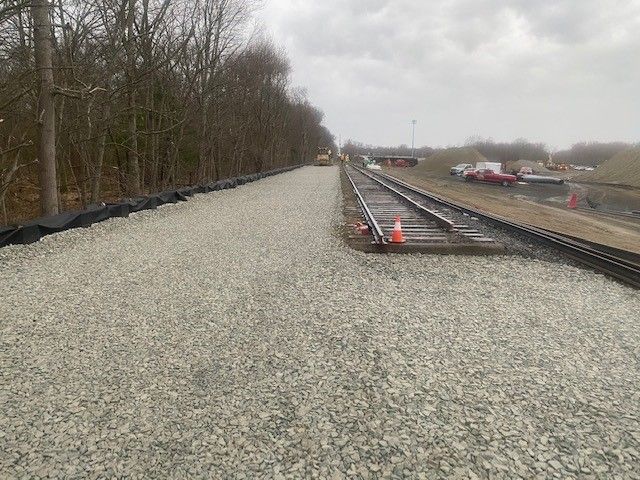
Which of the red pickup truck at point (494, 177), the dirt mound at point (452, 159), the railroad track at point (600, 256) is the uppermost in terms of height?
the dirt mound at point (452, 159)

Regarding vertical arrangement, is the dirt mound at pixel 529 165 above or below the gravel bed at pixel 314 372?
above

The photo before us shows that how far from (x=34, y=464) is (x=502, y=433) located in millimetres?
3181

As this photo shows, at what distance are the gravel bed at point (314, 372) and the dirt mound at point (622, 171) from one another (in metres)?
45.2

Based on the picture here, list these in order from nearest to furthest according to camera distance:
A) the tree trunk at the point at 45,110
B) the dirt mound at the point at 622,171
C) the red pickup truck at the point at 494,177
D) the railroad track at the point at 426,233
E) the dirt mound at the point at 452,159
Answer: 1. the railroad track at the point at 426,233
2. the tree trunk at the point at 45,110
3. the red pickup truck at the point at 494,177
4. the dirt mound at the point at 622,171
5. the dirt mound at the point at 452,159

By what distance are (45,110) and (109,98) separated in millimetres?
2584

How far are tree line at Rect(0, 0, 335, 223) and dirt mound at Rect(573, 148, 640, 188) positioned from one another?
1571 inches

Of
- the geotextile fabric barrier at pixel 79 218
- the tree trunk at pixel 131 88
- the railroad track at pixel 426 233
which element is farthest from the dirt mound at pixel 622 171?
the tree trunk at pixel 131 88

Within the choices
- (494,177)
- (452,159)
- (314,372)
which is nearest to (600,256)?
(314,372)

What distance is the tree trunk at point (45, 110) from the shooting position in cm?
1007

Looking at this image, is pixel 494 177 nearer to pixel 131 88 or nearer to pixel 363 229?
pixel 363 229

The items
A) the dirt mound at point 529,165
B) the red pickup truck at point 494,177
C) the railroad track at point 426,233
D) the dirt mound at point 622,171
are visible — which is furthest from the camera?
the dirt mound at point 529,165

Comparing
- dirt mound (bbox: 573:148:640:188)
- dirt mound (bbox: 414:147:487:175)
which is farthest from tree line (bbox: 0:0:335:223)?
dirt mound (bbox: 414:147:487:175)

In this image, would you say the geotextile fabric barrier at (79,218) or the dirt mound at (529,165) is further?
the dirt mound at (529,165)

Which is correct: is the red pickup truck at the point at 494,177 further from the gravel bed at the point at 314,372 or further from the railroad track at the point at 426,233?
the gravel bed at the point at 314,372
